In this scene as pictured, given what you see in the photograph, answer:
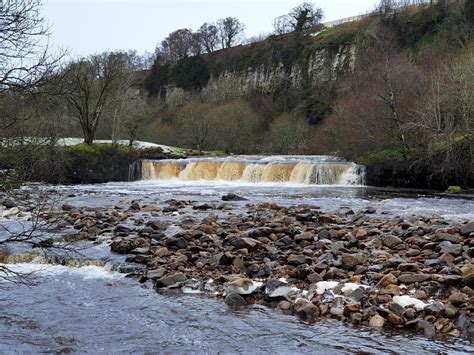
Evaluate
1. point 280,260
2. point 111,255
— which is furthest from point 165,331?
point 111,255

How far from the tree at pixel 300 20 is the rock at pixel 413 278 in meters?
69.6

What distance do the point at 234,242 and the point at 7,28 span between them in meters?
5.44

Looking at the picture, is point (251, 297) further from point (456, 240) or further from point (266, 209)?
point (266, 209)

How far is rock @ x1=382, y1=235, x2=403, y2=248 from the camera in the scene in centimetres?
927

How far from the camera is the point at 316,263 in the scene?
8.15m

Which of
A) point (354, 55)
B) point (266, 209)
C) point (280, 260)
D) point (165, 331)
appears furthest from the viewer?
point (354, 55)

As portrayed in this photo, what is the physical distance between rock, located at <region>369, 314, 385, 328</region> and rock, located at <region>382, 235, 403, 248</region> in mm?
3551

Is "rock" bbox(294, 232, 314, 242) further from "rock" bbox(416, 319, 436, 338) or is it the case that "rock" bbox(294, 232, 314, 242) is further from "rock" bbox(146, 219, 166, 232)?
"rock" bbox(416, 319, 436, 338)

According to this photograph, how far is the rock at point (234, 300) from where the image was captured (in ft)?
22.2

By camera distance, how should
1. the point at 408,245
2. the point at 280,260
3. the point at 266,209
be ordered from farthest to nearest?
1. the point at 266,209
2. the point at 408,245
3. the point at 280,260

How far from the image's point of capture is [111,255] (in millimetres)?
9609

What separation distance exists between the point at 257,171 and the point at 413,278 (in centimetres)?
2100

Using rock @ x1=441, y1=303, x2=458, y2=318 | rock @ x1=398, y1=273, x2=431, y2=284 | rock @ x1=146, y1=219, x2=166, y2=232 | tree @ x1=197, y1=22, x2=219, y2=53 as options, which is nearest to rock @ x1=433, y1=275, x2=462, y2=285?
rock @ x1=398, y1=273, x2=431, y2=284

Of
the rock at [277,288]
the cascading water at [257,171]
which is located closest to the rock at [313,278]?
the rock at [277,288]
